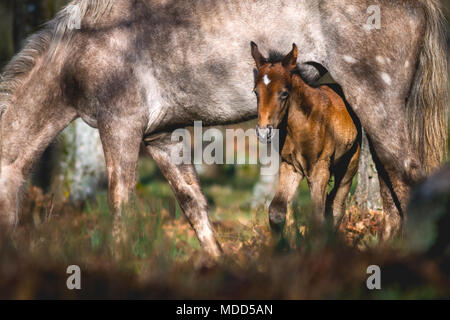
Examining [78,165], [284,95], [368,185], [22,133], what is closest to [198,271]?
[284,95]

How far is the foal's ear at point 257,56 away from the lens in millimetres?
4645

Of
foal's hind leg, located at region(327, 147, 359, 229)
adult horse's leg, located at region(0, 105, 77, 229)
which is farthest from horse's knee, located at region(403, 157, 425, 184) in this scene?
adult horse's leg, located at region(0, 105, 77, 229)

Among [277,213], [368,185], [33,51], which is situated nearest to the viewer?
[277,213]

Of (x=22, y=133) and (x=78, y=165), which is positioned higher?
(x=78, y=165)

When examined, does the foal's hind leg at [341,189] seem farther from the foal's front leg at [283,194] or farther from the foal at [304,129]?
the foal's front leg at [283,194]

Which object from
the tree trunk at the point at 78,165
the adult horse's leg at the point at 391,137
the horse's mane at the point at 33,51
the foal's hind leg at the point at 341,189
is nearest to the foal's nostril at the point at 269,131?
the adult horse's leg at the point at 391,137

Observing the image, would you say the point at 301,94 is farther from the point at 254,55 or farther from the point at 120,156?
the point at 120,156

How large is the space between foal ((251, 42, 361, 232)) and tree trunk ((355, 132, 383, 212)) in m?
1.18

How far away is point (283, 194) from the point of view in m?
5.07

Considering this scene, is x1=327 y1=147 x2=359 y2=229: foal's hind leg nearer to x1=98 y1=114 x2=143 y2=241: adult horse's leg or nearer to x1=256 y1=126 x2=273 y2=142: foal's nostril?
x1=256 y1=126 x2=273 y2=142: foal's nostril

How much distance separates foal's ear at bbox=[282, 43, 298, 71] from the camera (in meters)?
4.58

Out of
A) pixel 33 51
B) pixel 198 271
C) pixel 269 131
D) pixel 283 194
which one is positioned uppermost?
pixel 33 51

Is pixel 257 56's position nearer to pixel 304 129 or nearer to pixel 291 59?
pixel 291 59

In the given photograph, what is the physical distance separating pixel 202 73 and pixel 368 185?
2.60 metres
